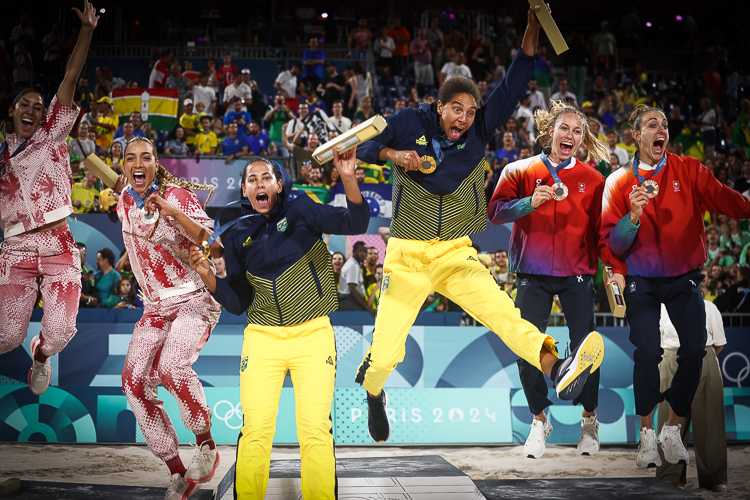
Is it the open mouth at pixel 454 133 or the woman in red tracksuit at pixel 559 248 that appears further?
the woman in red tracksuit at pixel 559 248

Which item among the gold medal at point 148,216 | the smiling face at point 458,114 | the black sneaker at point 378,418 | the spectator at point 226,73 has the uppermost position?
the spectator at point 226,73

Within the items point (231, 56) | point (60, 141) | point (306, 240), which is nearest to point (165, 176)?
point (60, 141)

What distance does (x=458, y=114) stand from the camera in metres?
4.54

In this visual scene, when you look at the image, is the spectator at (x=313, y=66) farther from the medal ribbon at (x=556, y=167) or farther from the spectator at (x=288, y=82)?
the medal ribbon at (x=556, y=167)

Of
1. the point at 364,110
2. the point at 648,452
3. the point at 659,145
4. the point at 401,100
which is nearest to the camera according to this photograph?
the point at 648,452

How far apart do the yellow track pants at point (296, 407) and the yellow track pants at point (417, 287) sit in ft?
1.49

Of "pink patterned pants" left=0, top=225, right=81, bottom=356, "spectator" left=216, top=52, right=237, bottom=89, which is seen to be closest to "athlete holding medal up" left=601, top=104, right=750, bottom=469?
"pink patterned pants" left=0, top=225, right=81, bottom=356

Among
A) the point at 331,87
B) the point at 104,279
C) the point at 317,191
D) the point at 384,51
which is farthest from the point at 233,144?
the point at 384,51

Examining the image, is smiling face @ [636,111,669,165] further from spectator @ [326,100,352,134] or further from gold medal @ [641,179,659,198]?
spectator @ [326,100,352,134]

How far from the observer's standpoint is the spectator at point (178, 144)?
10.5m

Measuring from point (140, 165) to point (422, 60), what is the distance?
10.1 m

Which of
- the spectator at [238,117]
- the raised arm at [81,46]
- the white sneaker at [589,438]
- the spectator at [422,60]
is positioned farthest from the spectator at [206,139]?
the white sneaker at [589,438]

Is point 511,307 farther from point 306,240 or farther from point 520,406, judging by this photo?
point 520,406

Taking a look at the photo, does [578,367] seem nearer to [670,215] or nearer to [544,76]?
[670,215]
